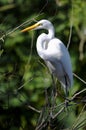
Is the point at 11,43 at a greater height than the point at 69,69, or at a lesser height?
lesser

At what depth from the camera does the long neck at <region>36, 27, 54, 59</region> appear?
3433 millimetres

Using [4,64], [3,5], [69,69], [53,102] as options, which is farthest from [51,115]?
[3,5]

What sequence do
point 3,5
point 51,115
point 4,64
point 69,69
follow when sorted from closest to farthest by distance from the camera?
1. point 51,115
2. point 69,69
3. point 4,64
4. point 3,5

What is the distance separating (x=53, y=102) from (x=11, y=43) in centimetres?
232

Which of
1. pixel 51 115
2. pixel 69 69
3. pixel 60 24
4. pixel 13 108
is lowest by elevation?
pixel 13 108

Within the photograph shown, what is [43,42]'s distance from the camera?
3514 mm

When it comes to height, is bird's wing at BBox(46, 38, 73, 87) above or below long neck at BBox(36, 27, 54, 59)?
below

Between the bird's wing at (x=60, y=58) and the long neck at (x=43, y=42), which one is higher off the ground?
the long neck at (x=43, y=42)

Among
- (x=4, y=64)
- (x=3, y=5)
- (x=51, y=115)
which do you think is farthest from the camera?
(x=3, y=5)

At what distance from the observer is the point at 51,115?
112 inches

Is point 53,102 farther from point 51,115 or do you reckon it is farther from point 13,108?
point 13,108

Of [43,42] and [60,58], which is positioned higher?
[43,42]

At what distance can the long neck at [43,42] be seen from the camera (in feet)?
11.3

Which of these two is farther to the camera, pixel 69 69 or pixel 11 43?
pixel 11 43
